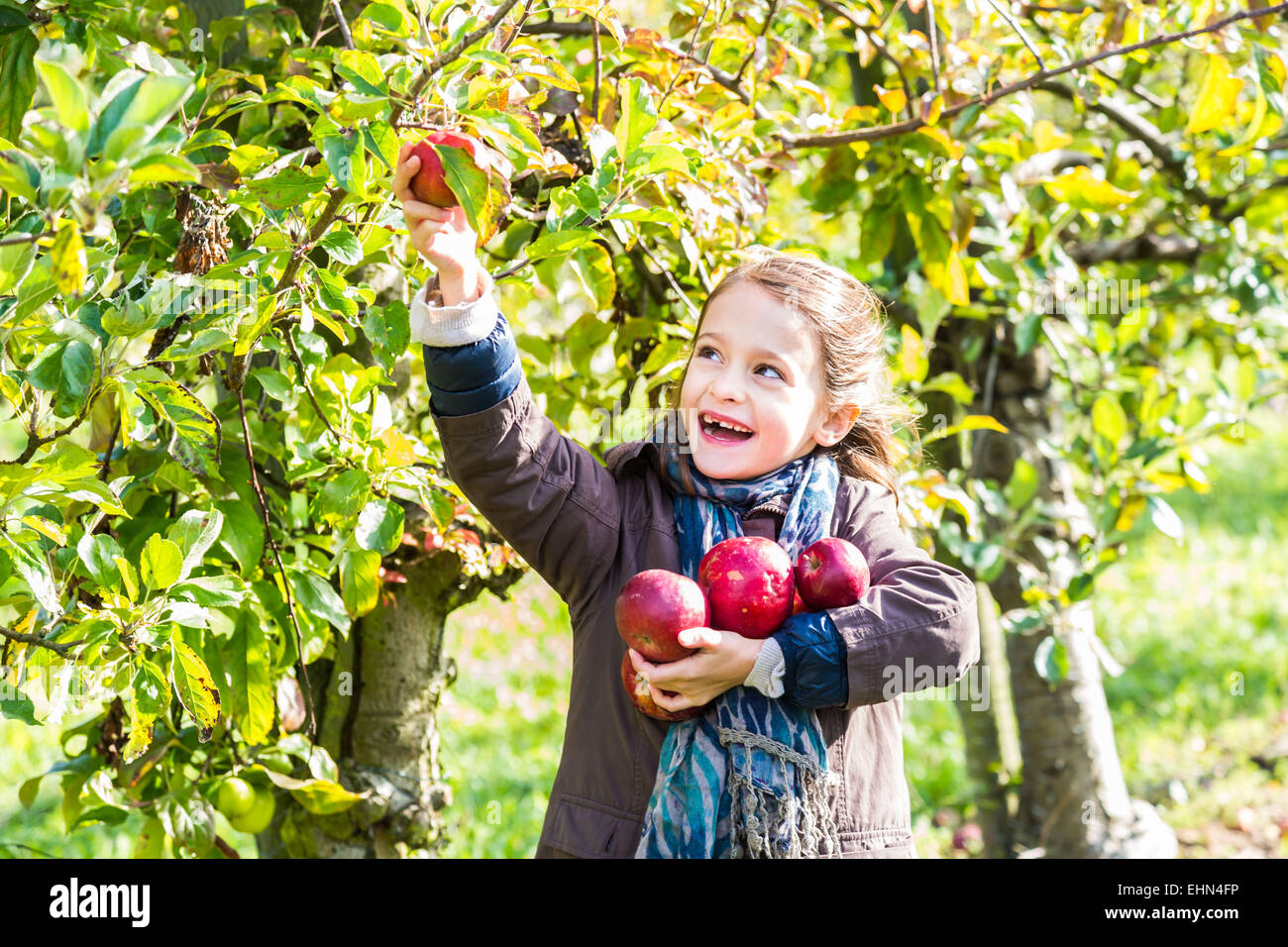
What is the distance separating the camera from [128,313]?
4.10ft

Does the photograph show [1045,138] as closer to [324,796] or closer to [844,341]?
[844,341]

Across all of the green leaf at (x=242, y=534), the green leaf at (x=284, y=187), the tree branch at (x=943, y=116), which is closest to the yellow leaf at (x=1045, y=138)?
the tree branch at (x=943, y=116)

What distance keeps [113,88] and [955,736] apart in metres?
4.35

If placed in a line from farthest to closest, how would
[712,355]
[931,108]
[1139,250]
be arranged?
1. [1139,250]
2. [931,108]
3. [712,355]

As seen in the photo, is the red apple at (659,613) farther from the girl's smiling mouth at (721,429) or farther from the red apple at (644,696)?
the girl's smiling mouth at (721,429)

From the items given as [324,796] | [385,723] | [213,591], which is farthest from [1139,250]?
[213,591]

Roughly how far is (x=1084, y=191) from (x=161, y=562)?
178 cm

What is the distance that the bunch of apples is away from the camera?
4.37ft

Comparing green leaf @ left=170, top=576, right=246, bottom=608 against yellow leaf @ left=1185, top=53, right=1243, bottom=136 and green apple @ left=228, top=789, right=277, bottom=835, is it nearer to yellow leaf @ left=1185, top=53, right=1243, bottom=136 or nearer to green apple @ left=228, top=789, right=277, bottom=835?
green apple @ left=228, top=789, right=277, bottom=835

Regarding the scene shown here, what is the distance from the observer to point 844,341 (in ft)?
5.50

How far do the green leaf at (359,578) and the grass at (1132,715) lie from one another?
1133mm

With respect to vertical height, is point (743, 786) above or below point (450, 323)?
below

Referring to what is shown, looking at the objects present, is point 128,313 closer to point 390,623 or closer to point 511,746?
point 390,623

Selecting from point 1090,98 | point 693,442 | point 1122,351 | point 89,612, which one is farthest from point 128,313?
point 1122,351
